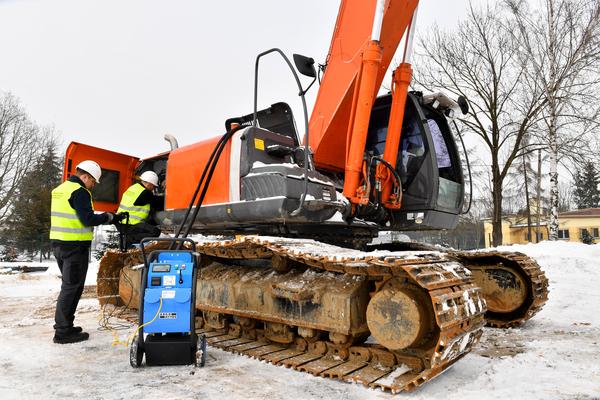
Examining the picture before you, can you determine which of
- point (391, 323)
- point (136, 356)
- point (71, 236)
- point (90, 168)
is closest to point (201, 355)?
point (136, 356)

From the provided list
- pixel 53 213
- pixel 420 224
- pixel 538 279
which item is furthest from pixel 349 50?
pixel 53 213

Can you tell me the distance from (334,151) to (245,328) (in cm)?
206

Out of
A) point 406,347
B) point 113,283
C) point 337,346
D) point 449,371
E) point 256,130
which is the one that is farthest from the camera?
point 113,283

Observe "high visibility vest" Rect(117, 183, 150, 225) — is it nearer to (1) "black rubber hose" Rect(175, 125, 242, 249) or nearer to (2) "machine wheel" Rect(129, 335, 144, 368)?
(1) "black rubber hose" Rect(175, 125, 242, 249)

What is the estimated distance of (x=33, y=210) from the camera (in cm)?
3127

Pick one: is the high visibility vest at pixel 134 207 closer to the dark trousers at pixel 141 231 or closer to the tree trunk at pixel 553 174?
the dark trousers at pixel 141 231

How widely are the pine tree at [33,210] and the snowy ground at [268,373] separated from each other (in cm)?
2880

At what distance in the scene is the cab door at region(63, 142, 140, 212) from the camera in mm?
6176

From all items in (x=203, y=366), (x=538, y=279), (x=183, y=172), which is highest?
(x=183, y=172)

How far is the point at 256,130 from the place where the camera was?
4348 millimetres

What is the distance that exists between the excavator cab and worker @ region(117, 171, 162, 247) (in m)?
2.82

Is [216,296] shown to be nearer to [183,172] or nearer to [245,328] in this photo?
[245,328]

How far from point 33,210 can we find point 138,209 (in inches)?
1205

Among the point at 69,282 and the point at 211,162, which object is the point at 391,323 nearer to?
the point at 211,162
